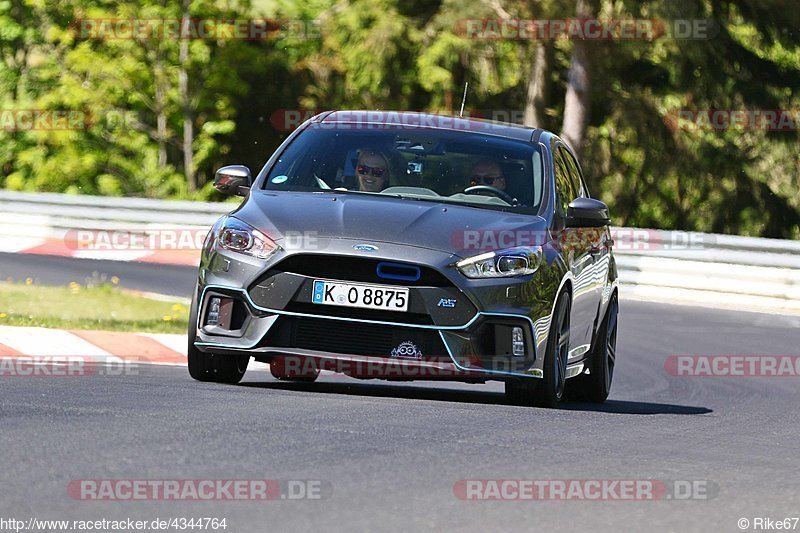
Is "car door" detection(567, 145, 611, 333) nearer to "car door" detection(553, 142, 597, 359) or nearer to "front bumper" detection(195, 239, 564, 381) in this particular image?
"car door" detection(553, 142, 597, 359)

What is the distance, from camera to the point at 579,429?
8.01 metres

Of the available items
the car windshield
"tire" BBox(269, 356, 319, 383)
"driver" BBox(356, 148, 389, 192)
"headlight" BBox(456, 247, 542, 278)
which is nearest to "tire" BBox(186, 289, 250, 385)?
"tire" BBox(269, 356, 319, 383)

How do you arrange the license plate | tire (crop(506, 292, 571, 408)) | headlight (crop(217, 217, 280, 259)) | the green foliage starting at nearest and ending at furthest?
the license plate
headlight (crop(217, 217, 280, 259))
tire (crop(506, 292, 571, 408))
the green foliage

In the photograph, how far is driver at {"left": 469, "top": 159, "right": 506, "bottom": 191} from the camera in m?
9.52

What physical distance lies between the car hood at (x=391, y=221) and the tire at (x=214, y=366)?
0.68 metres

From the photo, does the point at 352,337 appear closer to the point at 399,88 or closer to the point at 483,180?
the point at 483,180

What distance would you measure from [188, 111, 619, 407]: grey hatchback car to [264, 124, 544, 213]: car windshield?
0.01 m

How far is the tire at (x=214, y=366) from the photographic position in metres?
9.16

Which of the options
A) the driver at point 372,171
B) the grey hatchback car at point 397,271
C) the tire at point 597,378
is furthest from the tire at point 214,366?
the tire at point 597,378

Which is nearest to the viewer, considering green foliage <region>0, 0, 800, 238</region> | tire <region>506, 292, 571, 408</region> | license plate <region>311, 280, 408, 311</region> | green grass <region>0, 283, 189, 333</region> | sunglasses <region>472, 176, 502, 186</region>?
license plate <region>311, 280, 408, 311</region>

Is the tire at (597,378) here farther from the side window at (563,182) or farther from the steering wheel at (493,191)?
the steering wheel at (493,191)

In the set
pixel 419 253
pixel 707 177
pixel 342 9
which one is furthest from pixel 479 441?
pixel 342 9

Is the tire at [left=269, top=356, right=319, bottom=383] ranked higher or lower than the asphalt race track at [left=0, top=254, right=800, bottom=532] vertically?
Answer: lower

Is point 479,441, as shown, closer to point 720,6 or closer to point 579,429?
point 579,429
